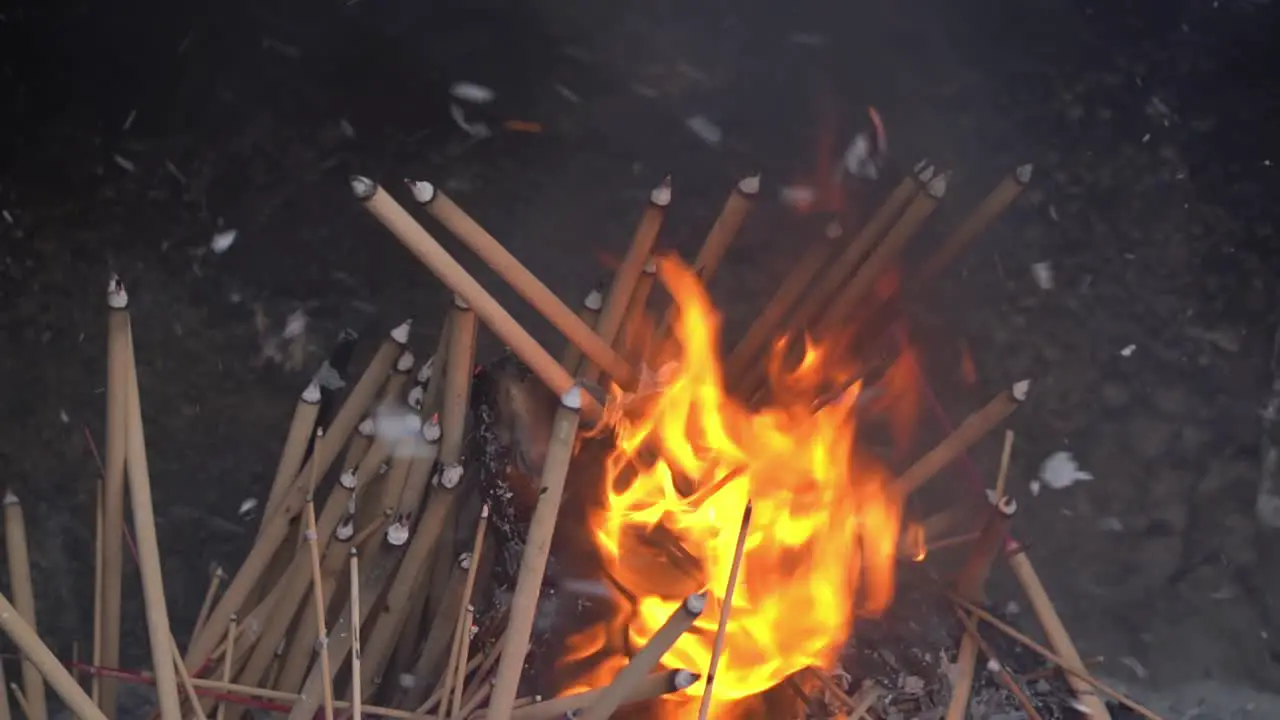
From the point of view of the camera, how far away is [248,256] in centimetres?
128

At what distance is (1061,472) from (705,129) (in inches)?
24.1

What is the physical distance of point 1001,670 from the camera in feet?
3.27

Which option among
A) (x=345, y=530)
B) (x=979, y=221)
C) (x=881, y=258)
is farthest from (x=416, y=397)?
(x=979, y=221)

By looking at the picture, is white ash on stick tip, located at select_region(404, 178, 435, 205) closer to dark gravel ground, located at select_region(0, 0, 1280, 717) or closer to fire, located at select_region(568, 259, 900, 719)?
fire, located at select_region(568, 259, 900, 719)

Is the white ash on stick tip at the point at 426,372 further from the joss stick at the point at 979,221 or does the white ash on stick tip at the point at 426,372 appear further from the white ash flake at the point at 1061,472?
the white ash flake at the point at 1061,472

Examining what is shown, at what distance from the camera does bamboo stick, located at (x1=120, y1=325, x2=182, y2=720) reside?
74 cm

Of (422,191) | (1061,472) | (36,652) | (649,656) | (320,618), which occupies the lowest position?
(1061,472)

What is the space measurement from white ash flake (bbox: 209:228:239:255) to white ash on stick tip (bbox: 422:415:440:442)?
0.45 meters

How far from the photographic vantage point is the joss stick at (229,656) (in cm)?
96

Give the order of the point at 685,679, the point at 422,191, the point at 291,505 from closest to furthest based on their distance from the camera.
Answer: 1. the point at 685,679
2. the point at 422,191
3. the point at 291,505

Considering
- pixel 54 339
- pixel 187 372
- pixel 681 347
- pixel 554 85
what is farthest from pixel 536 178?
pixel 54 339

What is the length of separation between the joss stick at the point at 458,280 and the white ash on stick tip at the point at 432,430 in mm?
131

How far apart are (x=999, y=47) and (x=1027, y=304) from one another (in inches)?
12.0

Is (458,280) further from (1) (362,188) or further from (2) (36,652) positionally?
(2) (36,652)
